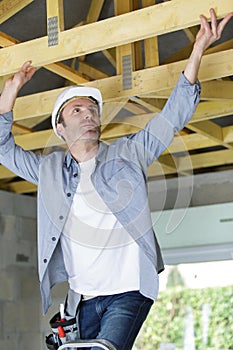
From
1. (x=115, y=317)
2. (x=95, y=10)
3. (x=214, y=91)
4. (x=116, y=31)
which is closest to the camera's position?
(x=115, y=317)

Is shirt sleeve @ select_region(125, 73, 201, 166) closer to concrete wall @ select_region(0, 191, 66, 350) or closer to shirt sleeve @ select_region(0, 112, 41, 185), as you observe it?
shirt sleeve @ select_region(0, 112, 41, 185)

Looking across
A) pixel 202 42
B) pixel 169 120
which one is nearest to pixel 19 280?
pixel 169 120

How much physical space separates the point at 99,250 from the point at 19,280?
4636 millimetres

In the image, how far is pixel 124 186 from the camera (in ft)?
9.50

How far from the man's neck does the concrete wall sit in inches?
167

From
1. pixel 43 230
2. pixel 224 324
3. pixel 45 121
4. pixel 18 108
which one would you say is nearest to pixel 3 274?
pixel 45 121

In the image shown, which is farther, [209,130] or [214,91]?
[209,130]

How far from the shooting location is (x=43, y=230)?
9.90ft

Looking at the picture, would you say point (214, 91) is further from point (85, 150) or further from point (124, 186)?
point (124, 186)

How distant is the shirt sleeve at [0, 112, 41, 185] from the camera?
319 cm

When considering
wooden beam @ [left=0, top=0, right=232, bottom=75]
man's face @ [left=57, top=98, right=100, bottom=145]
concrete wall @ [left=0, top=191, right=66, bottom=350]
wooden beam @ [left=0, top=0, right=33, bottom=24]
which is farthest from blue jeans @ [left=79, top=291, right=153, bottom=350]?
concrete wall @ [left=0, top=191, right=66, bottom=350]

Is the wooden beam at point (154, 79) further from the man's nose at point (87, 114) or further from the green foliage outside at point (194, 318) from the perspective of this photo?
the green foliage outside at point (194, 318)

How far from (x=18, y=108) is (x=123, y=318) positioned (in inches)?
90.1

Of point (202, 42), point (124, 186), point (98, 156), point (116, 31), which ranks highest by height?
point (116, 31)
